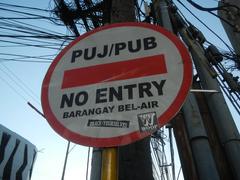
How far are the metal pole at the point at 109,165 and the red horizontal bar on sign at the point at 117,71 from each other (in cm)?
36

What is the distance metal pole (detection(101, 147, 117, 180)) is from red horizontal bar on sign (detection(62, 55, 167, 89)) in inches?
14.0

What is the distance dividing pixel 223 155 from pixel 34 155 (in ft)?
5.65

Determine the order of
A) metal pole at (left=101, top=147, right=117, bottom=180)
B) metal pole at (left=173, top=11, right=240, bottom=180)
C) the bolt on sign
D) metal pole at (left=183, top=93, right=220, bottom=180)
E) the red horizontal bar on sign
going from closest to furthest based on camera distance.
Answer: metal pole at (left=101, top=147, right=117, bottom=180)
the bolt on sign
the red horizontal bar on sign
metal pole at (left=183, top=93, right=220, bottom=180)
metal pole at (left=173, top=11, right=240, bottom=180)

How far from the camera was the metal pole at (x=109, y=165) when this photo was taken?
85cm

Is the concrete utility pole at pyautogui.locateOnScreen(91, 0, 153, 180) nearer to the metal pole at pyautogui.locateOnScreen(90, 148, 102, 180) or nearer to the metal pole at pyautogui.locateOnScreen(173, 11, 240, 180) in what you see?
the metal pole at pyautogui.locateOnScreen(90, 148, 102, 180)

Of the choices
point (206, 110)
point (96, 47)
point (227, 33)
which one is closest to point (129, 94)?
point (96, 47)

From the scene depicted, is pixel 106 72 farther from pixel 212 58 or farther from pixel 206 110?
pixel 212 58

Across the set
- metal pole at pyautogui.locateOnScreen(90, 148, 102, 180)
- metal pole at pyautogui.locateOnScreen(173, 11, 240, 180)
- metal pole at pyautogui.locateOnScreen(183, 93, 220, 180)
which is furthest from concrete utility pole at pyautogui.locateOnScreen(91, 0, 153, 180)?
metal pole at pyautogui.locateOnScreen(173, 11, 240, 180)

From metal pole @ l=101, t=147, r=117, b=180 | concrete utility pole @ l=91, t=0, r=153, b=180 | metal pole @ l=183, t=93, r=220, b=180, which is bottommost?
metal pole @ l=101, t=147, r=117, b=180

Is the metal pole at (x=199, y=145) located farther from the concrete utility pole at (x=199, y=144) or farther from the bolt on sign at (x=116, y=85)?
the bolt on sign at (x=116, y=85)

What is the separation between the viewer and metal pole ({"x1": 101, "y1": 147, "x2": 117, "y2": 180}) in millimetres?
846

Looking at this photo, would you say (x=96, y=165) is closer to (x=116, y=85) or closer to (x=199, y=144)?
(x=116, y=85)

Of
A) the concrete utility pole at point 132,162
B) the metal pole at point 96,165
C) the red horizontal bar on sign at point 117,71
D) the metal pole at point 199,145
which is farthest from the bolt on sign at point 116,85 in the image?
the metal pole at point 199,145

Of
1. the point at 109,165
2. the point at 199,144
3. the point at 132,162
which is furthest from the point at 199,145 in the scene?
the point at 109,165
